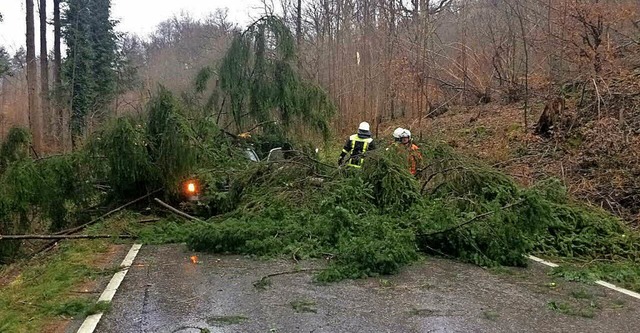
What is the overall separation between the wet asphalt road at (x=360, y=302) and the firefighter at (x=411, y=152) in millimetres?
2865

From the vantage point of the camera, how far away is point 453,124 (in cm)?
2281

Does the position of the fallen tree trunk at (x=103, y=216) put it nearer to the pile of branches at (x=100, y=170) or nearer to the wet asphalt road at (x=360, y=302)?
the pile of branches at (x=100, y=170)

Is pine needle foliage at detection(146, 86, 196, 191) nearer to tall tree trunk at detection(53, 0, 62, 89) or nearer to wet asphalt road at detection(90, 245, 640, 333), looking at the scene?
wet asphalt road at detection(90, 245, 640, 333)

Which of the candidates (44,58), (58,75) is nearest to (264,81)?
(44,58)

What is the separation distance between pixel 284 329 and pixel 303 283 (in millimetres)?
1654

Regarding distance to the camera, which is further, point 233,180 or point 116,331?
point 233,180

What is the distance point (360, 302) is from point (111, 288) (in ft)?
9.01

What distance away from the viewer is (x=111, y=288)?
21.2 ft

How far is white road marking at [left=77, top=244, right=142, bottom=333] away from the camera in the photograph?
515 centimetres

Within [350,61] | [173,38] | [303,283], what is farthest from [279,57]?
[173,38]

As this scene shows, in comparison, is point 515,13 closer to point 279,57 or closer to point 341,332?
point 279,57

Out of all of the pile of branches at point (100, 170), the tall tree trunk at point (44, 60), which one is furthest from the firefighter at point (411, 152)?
the tall tree trunk at point (44, 60)

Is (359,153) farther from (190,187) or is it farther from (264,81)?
(264,81)

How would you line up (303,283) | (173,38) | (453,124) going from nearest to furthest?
1. (303,283)
2. (453,124)
3. (173,38)
